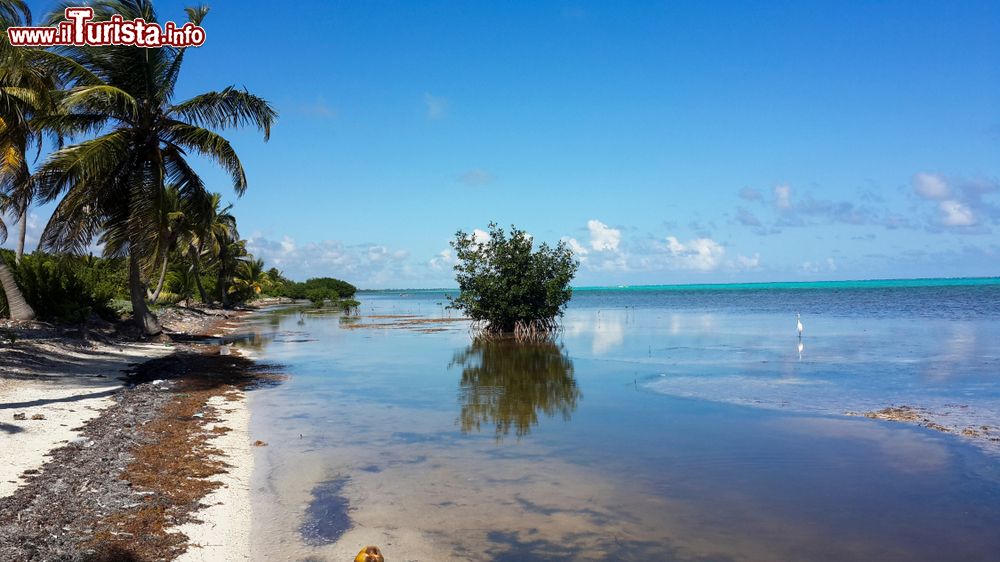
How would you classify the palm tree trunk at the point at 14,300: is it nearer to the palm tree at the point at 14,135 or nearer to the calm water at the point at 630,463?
the palm tree at the point at 14,135

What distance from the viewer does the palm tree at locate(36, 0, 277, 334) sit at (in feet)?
64.1

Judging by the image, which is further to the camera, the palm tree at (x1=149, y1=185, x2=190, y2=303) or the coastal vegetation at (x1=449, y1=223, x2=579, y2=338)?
the coastal vegetation at (x1=449, y1=223, x2=579, y2=338)

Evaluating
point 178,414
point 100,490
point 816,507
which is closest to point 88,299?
point 178,414

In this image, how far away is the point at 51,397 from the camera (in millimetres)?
12969

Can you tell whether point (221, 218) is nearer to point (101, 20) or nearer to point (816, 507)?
point (101, 20)

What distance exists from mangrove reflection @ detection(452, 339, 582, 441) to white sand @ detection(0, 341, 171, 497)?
6596mm

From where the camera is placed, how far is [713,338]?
34.2 meters

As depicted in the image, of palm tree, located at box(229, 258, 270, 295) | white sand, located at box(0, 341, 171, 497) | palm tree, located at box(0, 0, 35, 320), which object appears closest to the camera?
white sand, located at box(0, 341, 171, 497)

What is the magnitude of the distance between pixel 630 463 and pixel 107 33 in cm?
1843

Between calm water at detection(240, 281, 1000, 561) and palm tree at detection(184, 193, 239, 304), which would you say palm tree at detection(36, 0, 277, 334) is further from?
palm tree at detection(184, 193, 239, 304)

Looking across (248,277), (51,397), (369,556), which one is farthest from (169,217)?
(248,277)

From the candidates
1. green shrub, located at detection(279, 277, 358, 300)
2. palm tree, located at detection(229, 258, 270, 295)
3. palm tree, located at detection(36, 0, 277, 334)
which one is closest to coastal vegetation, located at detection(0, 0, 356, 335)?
palm tree, located at detection(36, 0, 277, 334)

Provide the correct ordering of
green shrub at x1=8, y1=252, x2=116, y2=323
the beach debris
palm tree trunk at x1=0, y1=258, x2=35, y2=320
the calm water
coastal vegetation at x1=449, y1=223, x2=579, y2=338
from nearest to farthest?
1. the beach debris
2. the calm water
3. palm tree trunk at x1=0, y1=258, x2=35, y2=320
4. green shrub at x1=8, y1=252, x2=116, y2=323
5. coastal vegetation at x1=449, y1=223, x2=579, y2=338

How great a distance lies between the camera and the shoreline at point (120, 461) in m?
6.39
